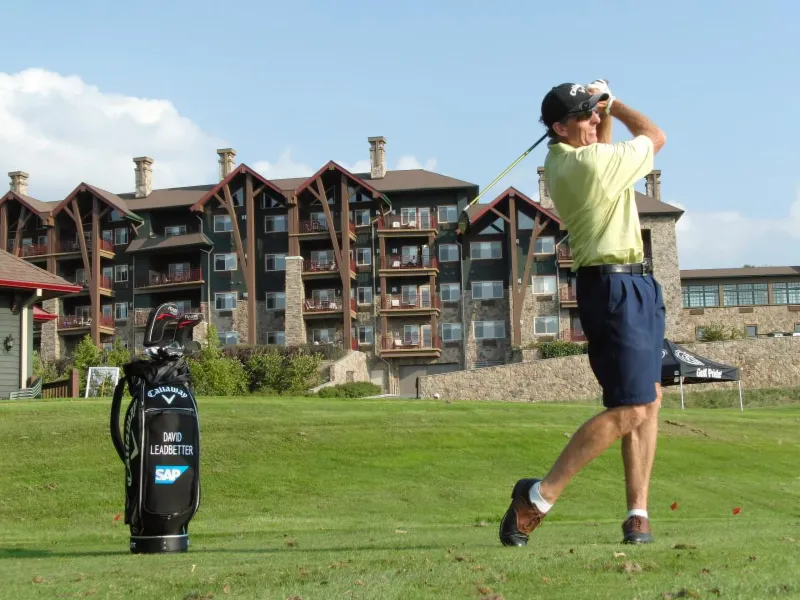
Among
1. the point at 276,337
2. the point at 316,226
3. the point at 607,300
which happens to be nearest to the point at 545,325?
the point at 316,226

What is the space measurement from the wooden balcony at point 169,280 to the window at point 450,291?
52.0 feet

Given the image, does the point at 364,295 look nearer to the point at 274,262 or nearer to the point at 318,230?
the point at 318,230

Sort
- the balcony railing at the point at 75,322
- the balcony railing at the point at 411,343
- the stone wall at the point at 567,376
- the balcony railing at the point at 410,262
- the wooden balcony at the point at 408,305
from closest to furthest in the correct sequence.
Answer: the stone wall at the point at 567,376 → the balcony railing at the point at 411,343 → the wooden balcony at the point at 408,305 → the balcony railing at the point at 410,262 → the balcony railing at the point at 75,322

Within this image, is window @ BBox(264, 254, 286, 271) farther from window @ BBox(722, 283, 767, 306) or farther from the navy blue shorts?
the navy blue shorts

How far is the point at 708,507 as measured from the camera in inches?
623

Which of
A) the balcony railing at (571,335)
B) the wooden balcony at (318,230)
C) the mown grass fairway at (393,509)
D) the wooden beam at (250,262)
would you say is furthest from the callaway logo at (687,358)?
the wooden beam at (250,262)

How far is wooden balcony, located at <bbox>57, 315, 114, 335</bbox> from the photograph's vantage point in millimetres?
71375

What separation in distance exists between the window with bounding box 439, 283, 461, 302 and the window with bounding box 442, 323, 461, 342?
1.67 meters

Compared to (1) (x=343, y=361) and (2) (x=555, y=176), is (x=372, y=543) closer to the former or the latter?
(2) (x=555, y=176)

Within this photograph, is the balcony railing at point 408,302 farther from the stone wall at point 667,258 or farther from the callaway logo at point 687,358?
the callaway logo at point 687,358

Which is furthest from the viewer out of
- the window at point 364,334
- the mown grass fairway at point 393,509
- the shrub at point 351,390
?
the window at point 364,334

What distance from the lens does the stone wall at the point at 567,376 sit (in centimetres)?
5641

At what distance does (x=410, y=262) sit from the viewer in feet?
227

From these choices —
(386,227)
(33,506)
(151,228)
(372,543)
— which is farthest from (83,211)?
(372,543)
